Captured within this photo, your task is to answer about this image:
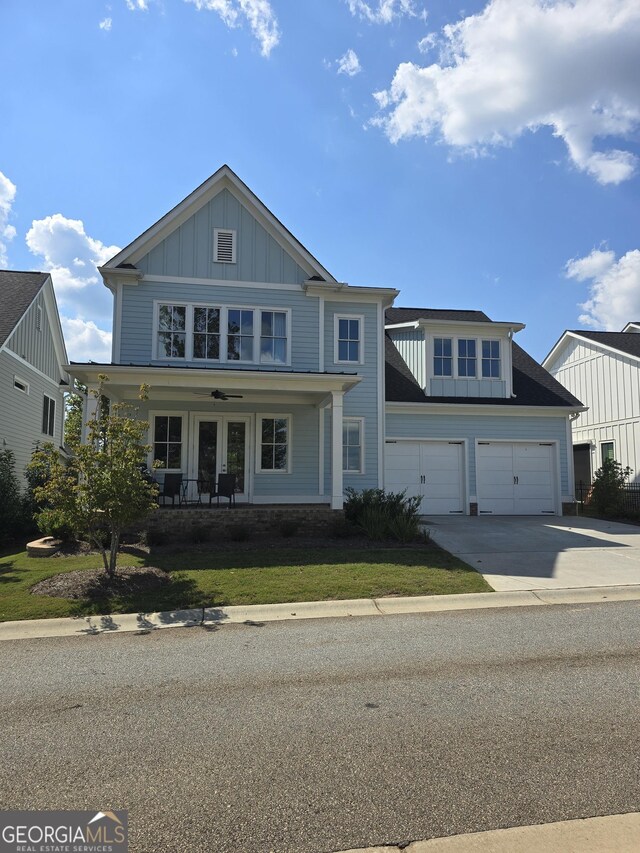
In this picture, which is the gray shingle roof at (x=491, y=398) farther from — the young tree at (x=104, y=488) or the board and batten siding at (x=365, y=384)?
the young tree at (x=104, y=488)

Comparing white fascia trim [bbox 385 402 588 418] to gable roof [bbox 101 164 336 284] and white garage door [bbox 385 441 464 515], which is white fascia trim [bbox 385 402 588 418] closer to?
white garage door [bbox 385 441 464 515]

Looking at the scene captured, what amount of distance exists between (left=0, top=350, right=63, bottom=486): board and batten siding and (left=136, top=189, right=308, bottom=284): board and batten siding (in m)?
6.33

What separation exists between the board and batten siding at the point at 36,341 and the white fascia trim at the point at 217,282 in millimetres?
5880

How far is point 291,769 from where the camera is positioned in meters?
3.32

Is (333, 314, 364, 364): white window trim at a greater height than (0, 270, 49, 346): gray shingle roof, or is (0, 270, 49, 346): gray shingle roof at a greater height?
(0, 270, 49, 346): gray shingle roof

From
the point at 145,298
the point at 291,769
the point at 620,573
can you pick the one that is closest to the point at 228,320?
the point at 145,298

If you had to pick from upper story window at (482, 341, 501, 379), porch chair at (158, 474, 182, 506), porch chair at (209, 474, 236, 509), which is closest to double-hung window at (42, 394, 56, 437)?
porch chair at (158, 474, 182, 506)

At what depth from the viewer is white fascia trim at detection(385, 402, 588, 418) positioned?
17.8m

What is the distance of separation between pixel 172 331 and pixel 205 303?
1.19 meters

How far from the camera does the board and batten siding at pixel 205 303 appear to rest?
14.9 meters

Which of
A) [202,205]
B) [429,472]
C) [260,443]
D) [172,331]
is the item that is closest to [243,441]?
[260,443]

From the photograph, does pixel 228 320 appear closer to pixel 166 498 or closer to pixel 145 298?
pixel 145 298

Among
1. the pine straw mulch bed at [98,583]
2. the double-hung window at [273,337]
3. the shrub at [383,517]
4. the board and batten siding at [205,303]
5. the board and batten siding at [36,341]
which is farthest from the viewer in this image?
the board and batten siding at [36,341]

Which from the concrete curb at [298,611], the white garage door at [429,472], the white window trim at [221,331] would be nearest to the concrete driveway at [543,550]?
the concrete curb at [298,611]
